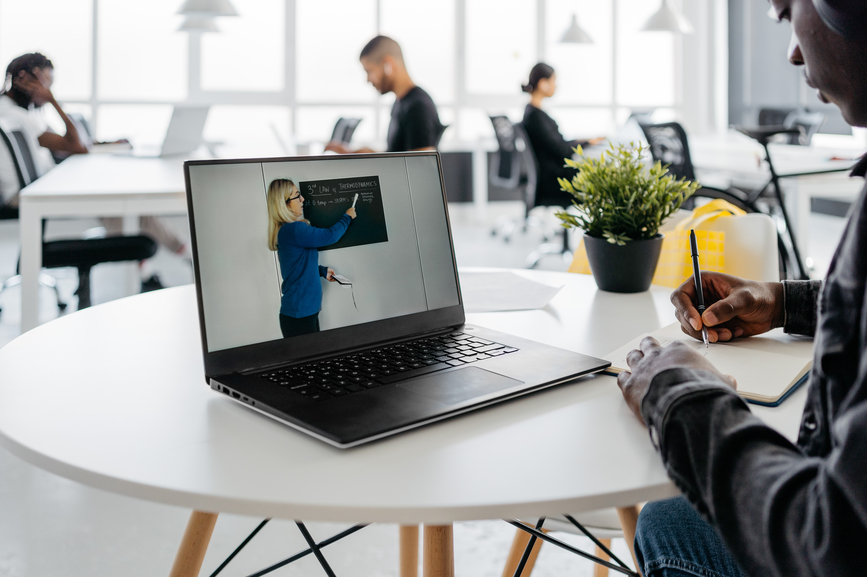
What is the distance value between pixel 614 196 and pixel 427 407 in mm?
667

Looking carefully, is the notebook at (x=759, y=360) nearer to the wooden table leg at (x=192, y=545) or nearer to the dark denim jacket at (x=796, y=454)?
the dark denim jacket at (x=796, y=454)

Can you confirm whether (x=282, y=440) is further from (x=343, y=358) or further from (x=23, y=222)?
(x=23, y=222)

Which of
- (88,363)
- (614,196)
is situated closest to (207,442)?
(88,363)

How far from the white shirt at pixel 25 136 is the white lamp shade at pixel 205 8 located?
1477 mm

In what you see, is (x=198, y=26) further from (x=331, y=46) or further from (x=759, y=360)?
(x=759, y=360)

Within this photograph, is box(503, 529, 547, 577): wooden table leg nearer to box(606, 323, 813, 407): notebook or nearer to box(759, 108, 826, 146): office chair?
box(606, 323, 813, 407): notebook

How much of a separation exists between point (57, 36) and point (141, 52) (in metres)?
0.72

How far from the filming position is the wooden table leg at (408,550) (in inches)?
49.6

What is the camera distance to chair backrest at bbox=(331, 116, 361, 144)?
5.89 m

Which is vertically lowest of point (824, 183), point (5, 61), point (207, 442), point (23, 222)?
point (207, 442)

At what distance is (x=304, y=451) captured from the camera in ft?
2.08

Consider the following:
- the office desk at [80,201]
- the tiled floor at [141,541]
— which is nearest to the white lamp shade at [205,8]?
the office desk at [80,201]

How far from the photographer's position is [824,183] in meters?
3.62

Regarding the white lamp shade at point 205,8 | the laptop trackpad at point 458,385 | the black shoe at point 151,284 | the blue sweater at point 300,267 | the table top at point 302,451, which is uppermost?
the white lamp shade at point 205,8
